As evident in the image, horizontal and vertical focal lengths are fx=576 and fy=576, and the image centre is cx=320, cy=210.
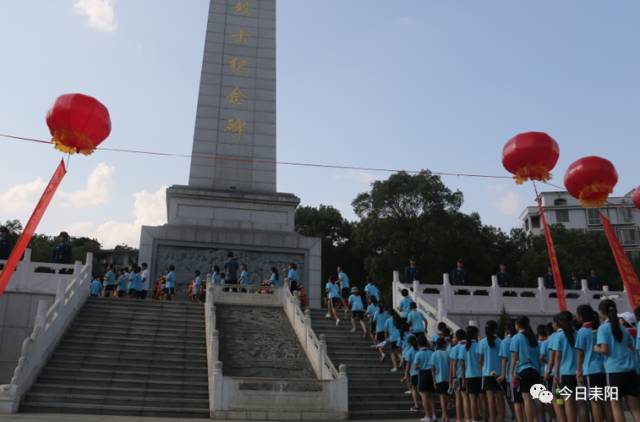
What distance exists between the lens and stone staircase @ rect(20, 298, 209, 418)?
8266 mm

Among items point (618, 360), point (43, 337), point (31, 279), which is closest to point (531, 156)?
point (618, 360)

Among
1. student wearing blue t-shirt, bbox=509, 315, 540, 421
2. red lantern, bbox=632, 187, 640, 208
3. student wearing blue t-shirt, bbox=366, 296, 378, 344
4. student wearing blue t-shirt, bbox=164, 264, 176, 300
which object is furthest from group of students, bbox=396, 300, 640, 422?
student wearing blue t-shirt, bbox=164, 264, 176, 300

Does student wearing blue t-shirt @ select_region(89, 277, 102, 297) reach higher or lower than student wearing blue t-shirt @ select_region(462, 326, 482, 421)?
higher

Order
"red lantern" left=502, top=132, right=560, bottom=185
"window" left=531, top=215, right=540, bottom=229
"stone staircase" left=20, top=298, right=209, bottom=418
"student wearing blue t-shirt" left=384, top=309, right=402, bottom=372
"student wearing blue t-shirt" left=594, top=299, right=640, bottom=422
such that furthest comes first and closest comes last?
"window" left=531, top=215, right=540, bottom=229, "student wearing blue t-shirt" left=384, top=309, right=402, bottom=372, "red lantern" left=502, top=132, right=560, bottom=185, "stone staircase" left=20, top=298, right=209, bottom=418, "student wearing blue t-shirt" left=594, top=299, right=640, bottom=422

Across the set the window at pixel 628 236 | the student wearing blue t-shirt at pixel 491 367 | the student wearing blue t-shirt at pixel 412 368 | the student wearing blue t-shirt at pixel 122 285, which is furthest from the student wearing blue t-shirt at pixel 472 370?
the window at pixel 628 236

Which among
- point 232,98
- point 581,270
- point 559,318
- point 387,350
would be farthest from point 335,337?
point 581,270

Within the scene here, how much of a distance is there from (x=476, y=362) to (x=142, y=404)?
15.7 ft

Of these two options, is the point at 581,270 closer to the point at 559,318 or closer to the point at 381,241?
the point at 381,241

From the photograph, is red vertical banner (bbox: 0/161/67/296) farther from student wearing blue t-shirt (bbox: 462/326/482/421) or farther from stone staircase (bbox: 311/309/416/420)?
student wearing blue t-shirt (bbox: 462/326/482/421)

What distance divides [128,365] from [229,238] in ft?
23.7

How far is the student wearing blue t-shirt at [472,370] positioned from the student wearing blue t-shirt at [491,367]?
7.1 inches

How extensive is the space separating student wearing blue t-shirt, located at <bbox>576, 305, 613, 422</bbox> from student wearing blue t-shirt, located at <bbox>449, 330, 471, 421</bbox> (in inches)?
79.2

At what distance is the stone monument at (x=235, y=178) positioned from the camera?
16.3 metres

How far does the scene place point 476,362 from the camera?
6.83 m
